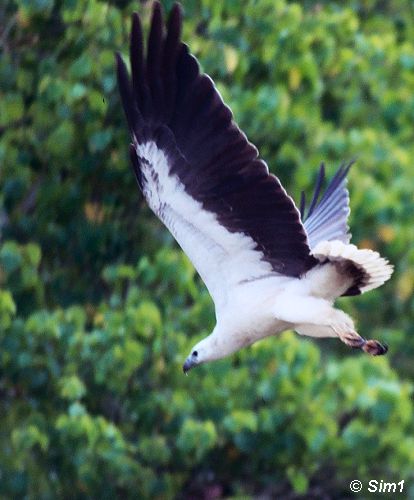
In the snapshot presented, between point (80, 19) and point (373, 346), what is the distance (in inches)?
110

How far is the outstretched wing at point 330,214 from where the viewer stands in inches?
361

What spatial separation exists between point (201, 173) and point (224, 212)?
0.19 m

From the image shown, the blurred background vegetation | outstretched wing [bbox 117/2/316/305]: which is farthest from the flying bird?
the blurred background vegetation

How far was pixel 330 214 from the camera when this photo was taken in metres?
9.28

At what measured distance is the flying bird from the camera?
7832mm

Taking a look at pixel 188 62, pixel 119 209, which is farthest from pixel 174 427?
pixel 188 62

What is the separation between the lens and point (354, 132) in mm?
11359

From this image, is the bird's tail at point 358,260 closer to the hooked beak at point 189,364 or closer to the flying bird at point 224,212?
the flying bird at point 224,212

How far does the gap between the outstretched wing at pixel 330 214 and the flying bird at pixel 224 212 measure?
75cm

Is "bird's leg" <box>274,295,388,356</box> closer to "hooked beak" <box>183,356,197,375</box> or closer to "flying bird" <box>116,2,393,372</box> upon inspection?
"flying bird" <box>116,2,393,372</box>

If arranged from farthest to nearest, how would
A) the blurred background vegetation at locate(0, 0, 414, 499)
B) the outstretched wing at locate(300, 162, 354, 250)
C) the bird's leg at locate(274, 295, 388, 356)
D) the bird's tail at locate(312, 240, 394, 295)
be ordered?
the blurred background vegetation at locate(0, 0, 414, 499) → the outstretched wing at locate(300, 162, 354, 250) → the bird's leg at locate(274, 295, 388, 356) → the bird's tail at locate(312, 240, 394, 295)

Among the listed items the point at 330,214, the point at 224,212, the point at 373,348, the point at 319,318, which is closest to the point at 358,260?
the point at 319,318

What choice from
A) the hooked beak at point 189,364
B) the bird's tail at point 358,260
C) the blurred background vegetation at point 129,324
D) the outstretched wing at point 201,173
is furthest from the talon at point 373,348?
the blurred background vegetation at point 129,324

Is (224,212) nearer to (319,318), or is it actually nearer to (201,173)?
(201,173)
